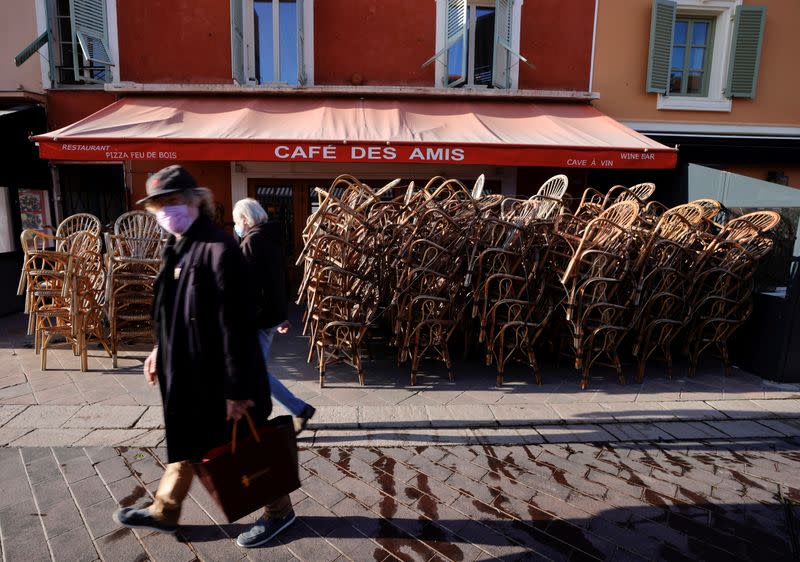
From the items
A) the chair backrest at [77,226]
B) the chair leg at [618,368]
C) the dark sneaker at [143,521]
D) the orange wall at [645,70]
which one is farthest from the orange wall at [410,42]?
the dark sneaker at [143,521]

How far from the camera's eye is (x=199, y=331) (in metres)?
2.00

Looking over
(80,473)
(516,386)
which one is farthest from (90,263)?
(516,386)

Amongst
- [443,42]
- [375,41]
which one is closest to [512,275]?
[443,42]

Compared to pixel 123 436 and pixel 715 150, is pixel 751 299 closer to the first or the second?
pixel 715 150

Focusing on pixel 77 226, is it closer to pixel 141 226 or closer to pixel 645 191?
pixel 141 226

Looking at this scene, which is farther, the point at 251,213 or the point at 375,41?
the point at 375,41

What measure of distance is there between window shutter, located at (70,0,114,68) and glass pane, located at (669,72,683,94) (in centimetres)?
986

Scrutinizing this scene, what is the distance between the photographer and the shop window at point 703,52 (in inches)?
320

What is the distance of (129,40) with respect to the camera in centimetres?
774

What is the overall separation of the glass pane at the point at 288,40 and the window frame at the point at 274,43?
15 centimetres

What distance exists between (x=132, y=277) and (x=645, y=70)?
29.2 ft

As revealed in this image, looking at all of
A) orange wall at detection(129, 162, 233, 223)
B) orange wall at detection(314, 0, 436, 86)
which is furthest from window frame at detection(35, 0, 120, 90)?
orange wall at detection(314, 0, 436, 86)

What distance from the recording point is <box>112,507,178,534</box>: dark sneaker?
2.23 metres

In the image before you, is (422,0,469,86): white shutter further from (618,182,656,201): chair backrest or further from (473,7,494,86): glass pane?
(618,182,656,201): chair backrest
